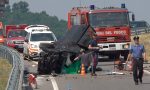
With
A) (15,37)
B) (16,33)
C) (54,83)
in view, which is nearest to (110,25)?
(54,83)

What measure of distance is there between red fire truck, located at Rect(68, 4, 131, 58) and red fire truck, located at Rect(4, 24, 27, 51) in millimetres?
15342

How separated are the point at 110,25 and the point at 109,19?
33 cm

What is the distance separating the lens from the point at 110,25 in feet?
109

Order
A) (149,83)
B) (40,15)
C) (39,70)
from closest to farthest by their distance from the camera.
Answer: (149,83) → (39,70) → (40,15)

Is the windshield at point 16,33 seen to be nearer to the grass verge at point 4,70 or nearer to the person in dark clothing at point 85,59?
the grass verge at point 4,70

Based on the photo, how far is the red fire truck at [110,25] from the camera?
32.8m

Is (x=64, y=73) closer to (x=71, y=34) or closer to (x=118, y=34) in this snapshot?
(x=71, y=34)

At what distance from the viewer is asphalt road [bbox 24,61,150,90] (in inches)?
787

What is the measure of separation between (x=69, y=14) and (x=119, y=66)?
7.98 m

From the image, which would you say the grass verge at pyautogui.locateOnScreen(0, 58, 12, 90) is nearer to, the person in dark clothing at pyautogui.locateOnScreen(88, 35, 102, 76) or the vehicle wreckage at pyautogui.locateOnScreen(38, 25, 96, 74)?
the vehicle wreckage at pyautogui.locateOnScreen(38, 25, 96, 74)

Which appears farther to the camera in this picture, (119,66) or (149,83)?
(119,66)

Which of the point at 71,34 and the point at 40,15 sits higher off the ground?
the point at 71,34

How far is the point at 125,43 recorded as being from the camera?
33344 mm

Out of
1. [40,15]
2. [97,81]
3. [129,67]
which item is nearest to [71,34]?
[129,67]
